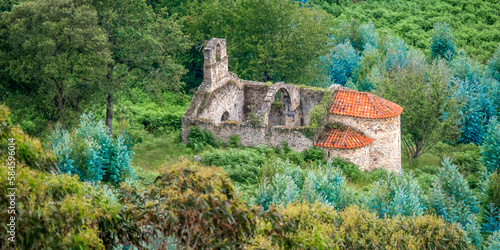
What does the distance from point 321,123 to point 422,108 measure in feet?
25.0

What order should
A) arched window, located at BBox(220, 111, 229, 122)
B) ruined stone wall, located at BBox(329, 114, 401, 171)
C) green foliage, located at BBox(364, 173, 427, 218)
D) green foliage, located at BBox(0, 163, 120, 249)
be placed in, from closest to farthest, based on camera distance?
green foliage, located at BBox(0, 163, 120, 249)
green foliage, located at BBox(364, 173, 427, 218)
ruined stone wall, located at BBox(329, 114, 401, 171)
arched window, located at BBox(220, 111, 229, 122)

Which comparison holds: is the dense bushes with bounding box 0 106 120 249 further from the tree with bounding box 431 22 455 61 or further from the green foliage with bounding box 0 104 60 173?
the tree with bounding box 431 22 455 61

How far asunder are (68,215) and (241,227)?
345 centimetres

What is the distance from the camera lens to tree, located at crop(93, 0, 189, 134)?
28.6m

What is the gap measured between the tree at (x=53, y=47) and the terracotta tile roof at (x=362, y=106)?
11.3 meters

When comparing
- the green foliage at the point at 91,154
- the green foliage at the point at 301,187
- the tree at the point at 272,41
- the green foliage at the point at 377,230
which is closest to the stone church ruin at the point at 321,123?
the green foliage at the point at 301,187

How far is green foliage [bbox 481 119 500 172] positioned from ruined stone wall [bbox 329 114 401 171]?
5.30 meters

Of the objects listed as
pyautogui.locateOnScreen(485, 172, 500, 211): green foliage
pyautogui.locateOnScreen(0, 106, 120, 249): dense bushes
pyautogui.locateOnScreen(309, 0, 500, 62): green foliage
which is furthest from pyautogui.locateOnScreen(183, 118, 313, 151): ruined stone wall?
pyautogui.locateOnScreen(309, 0, 500, 62): green foliage

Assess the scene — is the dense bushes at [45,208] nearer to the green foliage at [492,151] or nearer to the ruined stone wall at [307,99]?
the ruined stone wall at [307,99]

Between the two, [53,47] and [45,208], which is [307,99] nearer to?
[53,47]

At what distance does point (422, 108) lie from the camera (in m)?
33.0

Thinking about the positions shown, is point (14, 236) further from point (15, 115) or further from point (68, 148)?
point (15, 115)

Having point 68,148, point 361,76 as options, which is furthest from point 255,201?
point 361,76

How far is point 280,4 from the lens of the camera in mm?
38625
